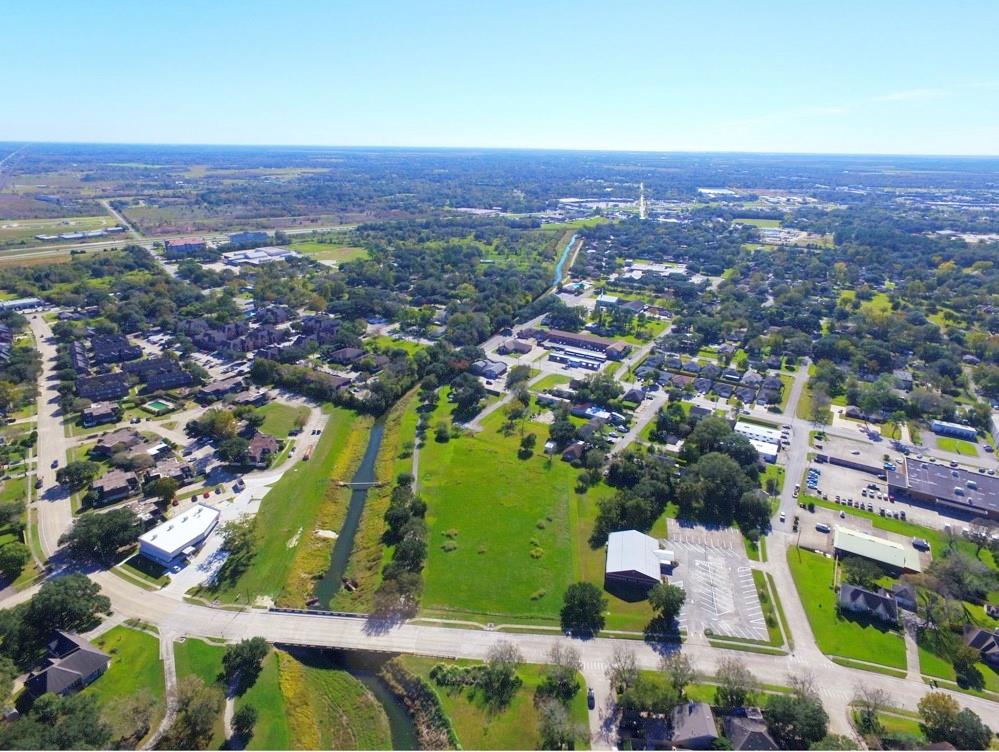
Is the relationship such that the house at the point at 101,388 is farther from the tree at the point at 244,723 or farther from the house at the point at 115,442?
the tree at the point at 244,723

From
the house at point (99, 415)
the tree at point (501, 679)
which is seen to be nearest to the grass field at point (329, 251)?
the house at point (99, 415)

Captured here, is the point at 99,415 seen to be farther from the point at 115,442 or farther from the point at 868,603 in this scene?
the point at 868,603

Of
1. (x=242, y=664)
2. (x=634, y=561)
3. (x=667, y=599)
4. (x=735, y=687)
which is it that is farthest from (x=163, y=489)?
(x=735, y=687)

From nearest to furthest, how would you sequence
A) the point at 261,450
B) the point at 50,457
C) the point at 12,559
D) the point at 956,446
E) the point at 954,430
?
the point at 12,559
the point at 50,457
the point at 261,450
the point at 956,446
the point at 954,430

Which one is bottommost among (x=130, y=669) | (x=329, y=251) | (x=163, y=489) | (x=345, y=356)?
(x=130, y=669)

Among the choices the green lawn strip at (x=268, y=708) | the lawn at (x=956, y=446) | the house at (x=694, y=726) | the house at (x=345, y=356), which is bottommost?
the green lawn strip at (x=268, y=708)

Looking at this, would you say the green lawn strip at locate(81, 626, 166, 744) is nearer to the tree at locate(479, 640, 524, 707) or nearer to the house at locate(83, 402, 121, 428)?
the tree at locate(479, 640, 524, 707)
